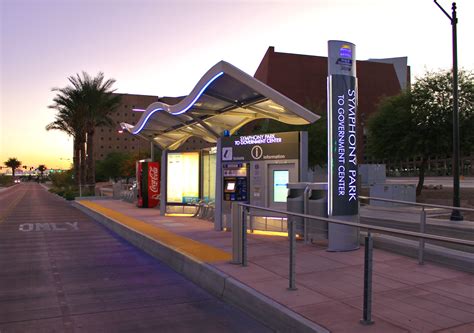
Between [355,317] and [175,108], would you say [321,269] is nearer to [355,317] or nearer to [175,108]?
[355,317]

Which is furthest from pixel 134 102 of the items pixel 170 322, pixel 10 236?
pixel 170 322

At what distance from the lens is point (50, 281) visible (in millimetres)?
8266

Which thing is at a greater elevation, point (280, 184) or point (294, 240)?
point (280, 184)

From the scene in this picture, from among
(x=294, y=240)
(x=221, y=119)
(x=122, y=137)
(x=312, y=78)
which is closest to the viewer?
(x=294, y=240)

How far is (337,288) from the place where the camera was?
252 inches

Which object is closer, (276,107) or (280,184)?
(276,107)

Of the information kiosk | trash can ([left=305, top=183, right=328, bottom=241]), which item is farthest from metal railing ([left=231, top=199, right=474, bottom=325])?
the information kiosk

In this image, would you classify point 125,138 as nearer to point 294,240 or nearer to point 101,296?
point 101,296

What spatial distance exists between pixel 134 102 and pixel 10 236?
454ft

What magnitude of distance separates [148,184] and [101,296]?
672 inches

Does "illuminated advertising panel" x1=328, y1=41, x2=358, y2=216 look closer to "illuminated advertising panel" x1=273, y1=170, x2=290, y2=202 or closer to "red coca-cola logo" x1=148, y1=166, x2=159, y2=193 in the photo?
"illuminated advertising panel" x1=273, y1=170, x2=290, y2=202

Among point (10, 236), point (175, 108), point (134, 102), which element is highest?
point (134, 102)

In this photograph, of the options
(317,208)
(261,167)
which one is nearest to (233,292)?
(317,208)

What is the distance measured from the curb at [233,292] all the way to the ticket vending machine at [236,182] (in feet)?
9.84
